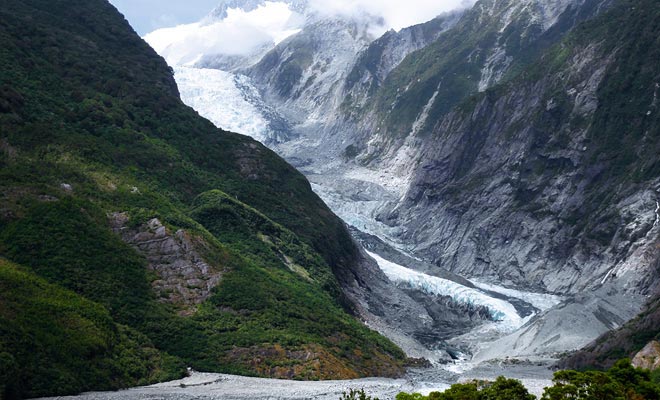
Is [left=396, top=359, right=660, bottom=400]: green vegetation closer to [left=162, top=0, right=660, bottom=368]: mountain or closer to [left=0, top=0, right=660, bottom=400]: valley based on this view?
[left=0, top=0, right=660, bottom=400]: valley

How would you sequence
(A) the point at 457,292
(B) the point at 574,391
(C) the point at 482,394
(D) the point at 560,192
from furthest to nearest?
(D) the point at 560,192 → (A) the point at 457,292 → (C) the point at 482,394 → (B) the point at 574,391

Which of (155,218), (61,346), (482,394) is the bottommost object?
(61,346)

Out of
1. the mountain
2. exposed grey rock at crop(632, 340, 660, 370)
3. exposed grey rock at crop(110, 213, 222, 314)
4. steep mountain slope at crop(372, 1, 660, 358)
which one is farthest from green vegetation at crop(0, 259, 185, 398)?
steep mountain slope at crop(372, 1, 660, 358)

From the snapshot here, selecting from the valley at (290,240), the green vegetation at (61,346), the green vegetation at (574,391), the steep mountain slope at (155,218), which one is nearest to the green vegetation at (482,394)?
the green vegetation at (574,391)

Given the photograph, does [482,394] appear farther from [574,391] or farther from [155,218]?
[155,218]

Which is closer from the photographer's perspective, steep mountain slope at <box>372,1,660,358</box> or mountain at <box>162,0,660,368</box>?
mountain at <box>162,0,660,368</box>

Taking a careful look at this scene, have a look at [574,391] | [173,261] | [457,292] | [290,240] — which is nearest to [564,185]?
[457,292]

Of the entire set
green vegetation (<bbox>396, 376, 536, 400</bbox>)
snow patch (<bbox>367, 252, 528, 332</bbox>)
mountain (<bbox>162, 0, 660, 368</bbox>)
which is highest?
mountain (<bbox>162, 0, 660, 368</bbox>)

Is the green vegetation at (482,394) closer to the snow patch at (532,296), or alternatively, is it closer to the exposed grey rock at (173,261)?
the exposed grey rock at (173,261)

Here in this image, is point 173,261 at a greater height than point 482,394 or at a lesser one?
greater
